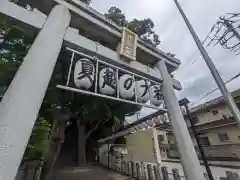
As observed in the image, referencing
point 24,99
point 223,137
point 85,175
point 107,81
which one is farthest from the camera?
point 223,137

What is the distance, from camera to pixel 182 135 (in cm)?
332

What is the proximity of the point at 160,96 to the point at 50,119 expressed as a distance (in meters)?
5.28

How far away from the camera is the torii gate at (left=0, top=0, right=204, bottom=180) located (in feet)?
5.41

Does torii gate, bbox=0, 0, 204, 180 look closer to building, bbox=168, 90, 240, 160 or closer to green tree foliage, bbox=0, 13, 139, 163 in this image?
green tree foliage, bbox=0, 13, 139, 163

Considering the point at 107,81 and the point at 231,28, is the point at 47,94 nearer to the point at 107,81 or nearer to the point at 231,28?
the point at 107,81

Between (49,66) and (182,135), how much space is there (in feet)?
9.64

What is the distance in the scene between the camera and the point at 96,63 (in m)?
2.85

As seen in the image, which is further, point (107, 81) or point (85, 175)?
point (85, 175)

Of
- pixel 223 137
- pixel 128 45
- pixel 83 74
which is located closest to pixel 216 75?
pixel 128 45

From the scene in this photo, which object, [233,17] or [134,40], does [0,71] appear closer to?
[134,40]

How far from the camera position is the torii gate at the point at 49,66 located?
1649mm

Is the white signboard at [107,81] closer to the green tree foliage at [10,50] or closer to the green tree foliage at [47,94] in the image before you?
the green tree foliage at [47,94]

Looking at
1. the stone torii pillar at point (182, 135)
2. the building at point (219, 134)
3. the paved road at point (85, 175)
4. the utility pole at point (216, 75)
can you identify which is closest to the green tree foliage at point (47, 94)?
the stone torii pillar at point (182, 135)

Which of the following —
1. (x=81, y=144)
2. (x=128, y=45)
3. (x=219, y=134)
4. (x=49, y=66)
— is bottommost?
(x=49, y=66)
